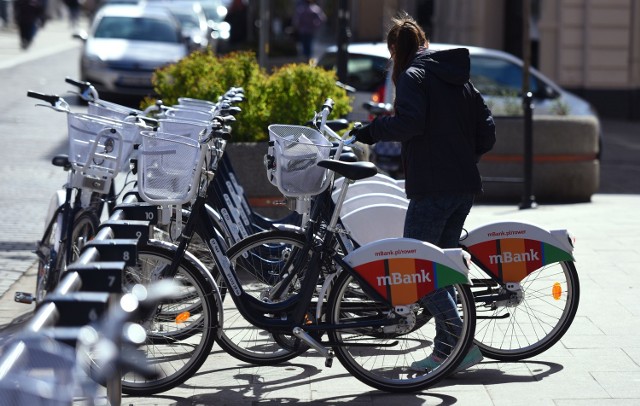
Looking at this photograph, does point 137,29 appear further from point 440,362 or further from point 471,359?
point 440,362

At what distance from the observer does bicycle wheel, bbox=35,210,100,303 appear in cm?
668

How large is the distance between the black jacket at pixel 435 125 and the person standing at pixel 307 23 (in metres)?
24.1

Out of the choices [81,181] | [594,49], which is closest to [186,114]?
[81,181]

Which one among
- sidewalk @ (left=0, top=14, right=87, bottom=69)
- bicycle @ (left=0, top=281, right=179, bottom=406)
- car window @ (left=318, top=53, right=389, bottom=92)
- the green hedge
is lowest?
sidewalk @ (left=0, top=14, right=87, bottom=69)

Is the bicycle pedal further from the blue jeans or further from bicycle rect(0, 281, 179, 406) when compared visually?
bicycle rect(0, 281, 179, 406)

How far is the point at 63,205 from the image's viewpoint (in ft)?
22.4

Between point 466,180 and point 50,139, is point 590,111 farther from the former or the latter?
point 466,180

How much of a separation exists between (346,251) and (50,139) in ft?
34.0

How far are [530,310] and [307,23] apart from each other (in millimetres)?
24318

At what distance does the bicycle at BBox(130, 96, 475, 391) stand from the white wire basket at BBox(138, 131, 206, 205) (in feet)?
0.43

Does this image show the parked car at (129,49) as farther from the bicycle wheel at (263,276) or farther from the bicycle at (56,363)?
the bicycle at (56,363)

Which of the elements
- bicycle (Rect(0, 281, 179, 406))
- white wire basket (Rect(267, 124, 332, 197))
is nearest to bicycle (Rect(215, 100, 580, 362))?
white wire basket (Rect(267, 124, 332, 197))

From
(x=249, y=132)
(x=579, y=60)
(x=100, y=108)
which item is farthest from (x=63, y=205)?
(x=579, y=60)

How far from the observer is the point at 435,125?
562 cm
